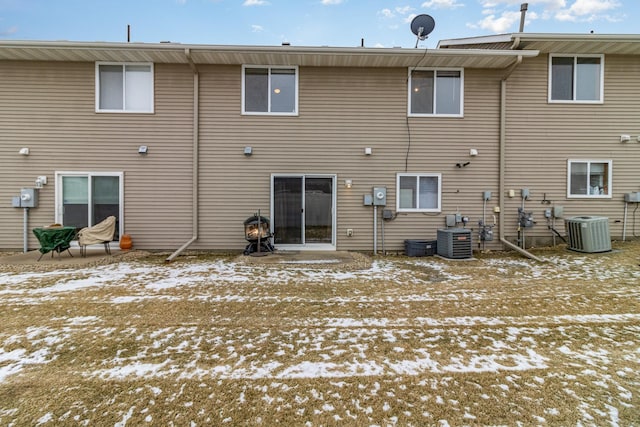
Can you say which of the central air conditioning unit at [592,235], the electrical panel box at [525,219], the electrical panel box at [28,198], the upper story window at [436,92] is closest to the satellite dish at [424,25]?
the upper story window at [436,92]

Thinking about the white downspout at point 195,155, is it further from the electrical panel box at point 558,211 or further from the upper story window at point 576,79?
the electrical panel box at point 558,211

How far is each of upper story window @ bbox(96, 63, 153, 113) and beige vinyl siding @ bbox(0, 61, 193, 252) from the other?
0.17 meters

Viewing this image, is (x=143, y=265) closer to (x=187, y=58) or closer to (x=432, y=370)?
(x=187, y=58)

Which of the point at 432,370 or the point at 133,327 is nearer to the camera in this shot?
the point at 432,370

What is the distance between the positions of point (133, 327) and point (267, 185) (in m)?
4.78

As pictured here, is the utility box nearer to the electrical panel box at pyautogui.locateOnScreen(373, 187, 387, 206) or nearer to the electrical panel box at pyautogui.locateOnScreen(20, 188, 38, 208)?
the electrical panel box at pyautogui.locateOnScreen(373, 187, 387, 206)

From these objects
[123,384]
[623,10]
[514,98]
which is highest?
[623,10]

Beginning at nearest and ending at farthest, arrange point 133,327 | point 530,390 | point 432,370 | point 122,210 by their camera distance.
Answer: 1. point 530,390
2. point 432,370
3. point 133,327
4. point 122,210

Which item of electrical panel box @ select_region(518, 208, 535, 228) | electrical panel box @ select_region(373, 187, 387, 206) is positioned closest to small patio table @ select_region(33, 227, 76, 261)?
electrical panel box @ select_region(373, 187, 387, 206)

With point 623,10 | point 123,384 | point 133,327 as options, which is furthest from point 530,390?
point 623,10

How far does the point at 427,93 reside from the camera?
25.1ft

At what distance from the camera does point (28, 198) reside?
7172 millimetres

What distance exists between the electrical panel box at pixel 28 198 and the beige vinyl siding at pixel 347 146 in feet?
12.9

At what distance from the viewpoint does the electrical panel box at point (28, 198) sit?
7.16 m
